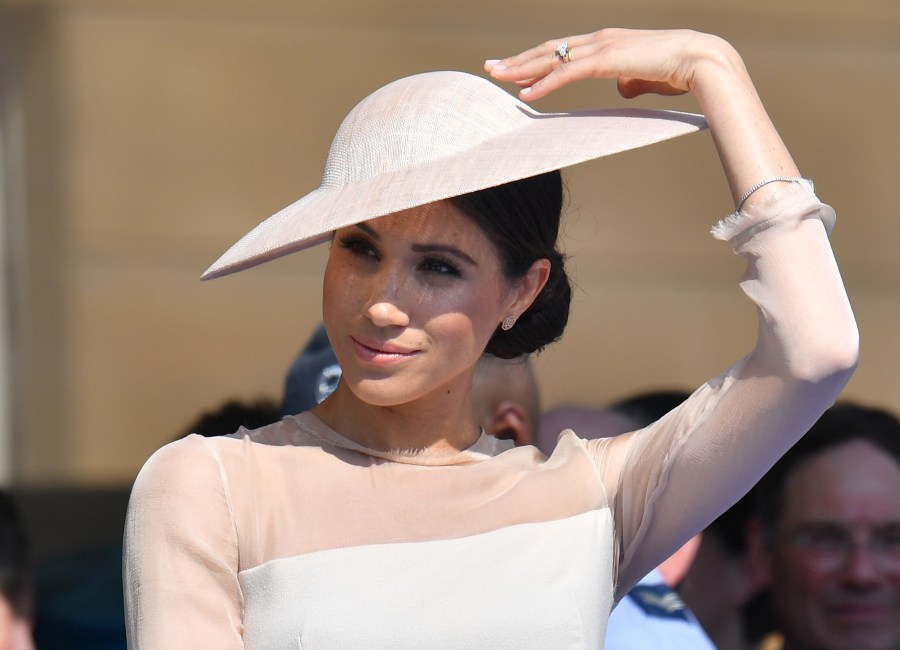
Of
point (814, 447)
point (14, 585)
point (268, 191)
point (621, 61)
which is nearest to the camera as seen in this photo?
point (621, 61)

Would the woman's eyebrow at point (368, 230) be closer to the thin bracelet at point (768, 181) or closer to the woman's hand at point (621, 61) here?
the woman's hand at point (621, 61)

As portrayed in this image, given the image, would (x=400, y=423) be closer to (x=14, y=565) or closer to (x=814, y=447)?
(x=14, y=565)

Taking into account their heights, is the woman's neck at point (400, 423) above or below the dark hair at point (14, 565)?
above

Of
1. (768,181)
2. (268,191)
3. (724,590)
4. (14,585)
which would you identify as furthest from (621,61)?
(268,191)

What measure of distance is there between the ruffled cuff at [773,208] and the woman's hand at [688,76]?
0.05 ft

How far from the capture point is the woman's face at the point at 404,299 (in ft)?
5.65

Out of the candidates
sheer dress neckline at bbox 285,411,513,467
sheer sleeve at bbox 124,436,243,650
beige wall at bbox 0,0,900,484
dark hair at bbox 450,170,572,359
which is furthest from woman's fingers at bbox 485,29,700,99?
beige wall at bbox 0,0,900,484

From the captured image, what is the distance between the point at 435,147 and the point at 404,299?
198 mm

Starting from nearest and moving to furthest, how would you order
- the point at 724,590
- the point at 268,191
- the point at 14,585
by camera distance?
1. the point at 14,585
2. the point at 724,590
3. the point at 268,191

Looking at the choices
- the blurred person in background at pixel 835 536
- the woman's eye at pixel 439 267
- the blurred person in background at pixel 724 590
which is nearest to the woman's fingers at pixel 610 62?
the woman's eye at pixel 439 267

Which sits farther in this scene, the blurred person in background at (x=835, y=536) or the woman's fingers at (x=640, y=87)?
the blurred person in background at (x=835, y=536)

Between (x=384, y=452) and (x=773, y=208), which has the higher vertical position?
(x=773, y=208)

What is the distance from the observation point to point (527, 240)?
1854 millimetres

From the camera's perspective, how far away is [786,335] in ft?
5.49
